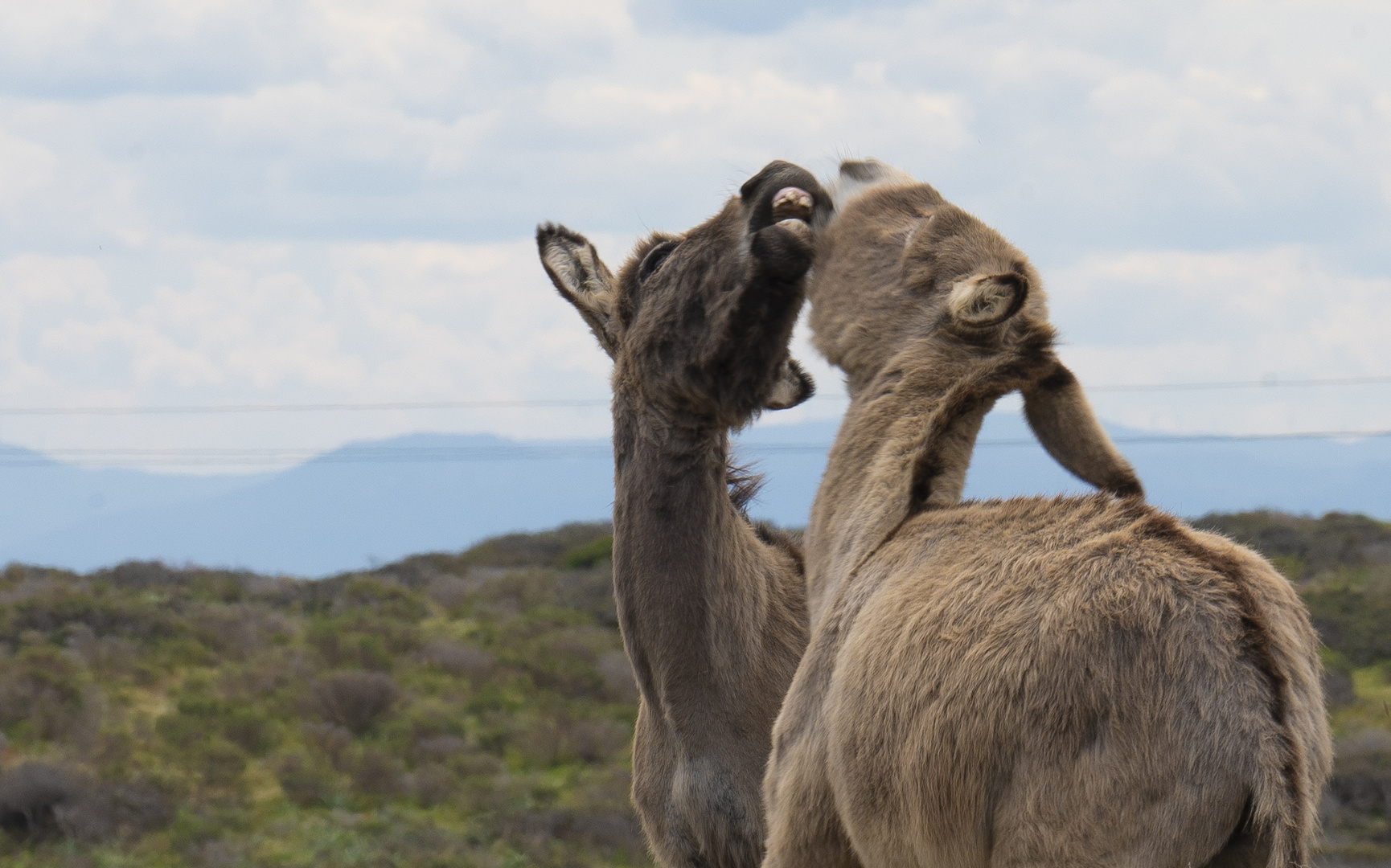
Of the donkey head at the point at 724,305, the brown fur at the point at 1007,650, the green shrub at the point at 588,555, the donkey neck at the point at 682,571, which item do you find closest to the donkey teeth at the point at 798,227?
the donkey head at the point at 724,305

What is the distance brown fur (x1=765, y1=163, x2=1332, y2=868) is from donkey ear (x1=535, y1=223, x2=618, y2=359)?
4.34ft

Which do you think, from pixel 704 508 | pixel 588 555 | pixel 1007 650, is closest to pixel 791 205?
pixel 704 508

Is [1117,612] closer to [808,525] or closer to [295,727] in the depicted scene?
[808,525]

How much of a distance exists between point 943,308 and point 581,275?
1749 mm

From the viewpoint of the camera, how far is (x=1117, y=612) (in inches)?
94.7

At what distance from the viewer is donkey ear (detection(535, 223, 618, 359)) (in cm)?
482

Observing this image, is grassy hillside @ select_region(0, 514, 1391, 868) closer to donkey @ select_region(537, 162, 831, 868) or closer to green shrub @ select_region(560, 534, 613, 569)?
green shrub @ select_region(560, 534, 613, 569)

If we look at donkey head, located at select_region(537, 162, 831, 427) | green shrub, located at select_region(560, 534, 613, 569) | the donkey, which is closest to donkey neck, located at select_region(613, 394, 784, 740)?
the donkey

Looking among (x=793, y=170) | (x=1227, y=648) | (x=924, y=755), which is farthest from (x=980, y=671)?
(x=793, y=170)

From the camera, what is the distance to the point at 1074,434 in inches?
136

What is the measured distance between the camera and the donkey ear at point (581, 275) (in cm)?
482

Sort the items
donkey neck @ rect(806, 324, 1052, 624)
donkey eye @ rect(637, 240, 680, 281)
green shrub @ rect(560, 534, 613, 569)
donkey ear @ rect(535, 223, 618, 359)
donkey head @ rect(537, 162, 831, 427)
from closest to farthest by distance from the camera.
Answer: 1. donkey neck @ rect(806, 324, 1052, 624)
2. donkey head @ rect(537, 162, 831, 427)
3. donkey eye @ rect(637, 240, 680, 281)
4. donkey ear @ rect(535, 223, 618, 359)
5. green shrub @ rect(560, 534, 613, 569)

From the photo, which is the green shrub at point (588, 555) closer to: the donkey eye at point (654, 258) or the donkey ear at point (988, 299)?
the donkey eye at point (654, 258)

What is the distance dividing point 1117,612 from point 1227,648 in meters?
0.20
